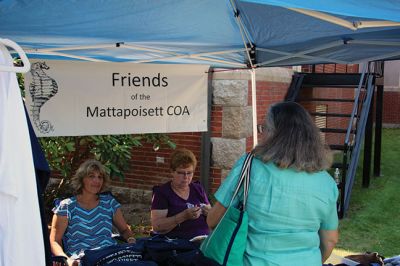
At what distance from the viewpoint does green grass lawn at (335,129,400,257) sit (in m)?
6.24

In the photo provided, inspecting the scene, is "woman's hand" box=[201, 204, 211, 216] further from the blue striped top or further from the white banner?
the white banner

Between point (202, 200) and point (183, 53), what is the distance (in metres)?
1.44

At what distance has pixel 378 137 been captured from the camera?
32.7 feet

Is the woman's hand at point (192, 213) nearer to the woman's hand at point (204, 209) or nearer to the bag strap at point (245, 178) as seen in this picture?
the woman's hand at point (204, 209)

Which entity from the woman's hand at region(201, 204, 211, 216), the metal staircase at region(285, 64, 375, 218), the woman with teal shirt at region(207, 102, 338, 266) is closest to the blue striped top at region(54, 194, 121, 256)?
the woman's hand at region(201, 204, 211, 216)

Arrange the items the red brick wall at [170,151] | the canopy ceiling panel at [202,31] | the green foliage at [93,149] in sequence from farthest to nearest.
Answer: the red brick wall at [170,151] < the green foliage at [93,149] < the canopy ceiling panel at [202,31]

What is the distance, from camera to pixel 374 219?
7.32 metres

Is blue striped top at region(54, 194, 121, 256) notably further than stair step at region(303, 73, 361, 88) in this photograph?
No

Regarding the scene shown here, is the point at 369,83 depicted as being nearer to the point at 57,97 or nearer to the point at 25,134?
the point at 57,97

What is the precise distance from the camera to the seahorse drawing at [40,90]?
13.3 ft

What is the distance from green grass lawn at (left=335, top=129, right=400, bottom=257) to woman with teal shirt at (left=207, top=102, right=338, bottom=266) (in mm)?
3863

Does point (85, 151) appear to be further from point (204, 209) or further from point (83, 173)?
point (204, 209)

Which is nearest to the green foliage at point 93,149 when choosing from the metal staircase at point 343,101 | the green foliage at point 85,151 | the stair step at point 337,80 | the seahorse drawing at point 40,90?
the green foliage at point 85,151

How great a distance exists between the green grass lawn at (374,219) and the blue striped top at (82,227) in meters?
3.24
